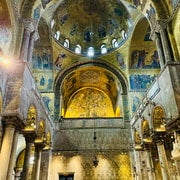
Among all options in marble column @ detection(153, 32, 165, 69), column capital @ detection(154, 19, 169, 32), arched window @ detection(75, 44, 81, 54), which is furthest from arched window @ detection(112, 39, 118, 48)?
column capital @ detection(154, 19, 169, 32)

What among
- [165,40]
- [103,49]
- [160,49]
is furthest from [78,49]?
[165,40]

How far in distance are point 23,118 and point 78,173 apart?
8.52 m

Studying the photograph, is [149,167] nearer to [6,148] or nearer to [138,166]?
[138,166]

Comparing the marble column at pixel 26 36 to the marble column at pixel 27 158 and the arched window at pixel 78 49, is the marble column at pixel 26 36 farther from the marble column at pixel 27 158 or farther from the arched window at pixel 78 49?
the arched window at pixel 78 49

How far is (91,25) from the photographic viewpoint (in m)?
21.2

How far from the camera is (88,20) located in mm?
20953

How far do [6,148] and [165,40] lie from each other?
9.68 meters

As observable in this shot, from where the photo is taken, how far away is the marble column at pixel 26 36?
10758 millimetres

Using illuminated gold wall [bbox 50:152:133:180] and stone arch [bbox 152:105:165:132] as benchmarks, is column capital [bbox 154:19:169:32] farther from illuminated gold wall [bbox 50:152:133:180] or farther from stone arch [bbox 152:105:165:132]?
illuminated gold wall [bbox 50:152:133:180]

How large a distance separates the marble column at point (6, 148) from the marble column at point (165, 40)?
8.32 meters

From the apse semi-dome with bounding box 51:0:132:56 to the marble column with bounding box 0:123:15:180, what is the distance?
38.6 ft

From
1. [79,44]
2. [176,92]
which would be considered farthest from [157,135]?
[79,44]

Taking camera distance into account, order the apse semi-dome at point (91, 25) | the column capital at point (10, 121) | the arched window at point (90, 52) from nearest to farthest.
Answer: the column capital at point (10, 121) → the apse semi-dome at point (91, 25) → the arched window at point (90, 52)

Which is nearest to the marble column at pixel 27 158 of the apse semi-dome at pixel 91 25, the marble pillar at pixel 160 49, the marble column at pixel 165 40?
the marble pillar at pixel 160 49
